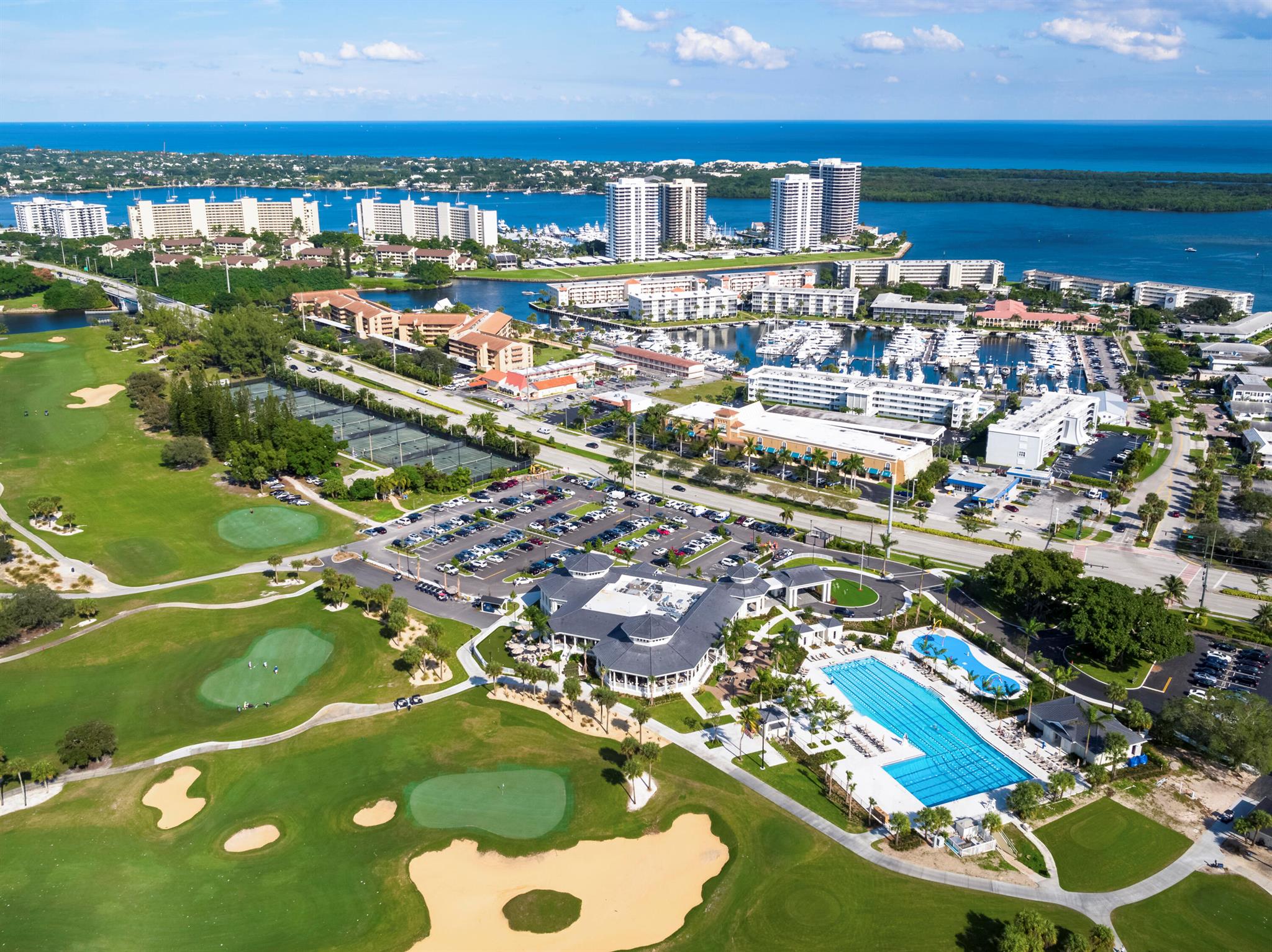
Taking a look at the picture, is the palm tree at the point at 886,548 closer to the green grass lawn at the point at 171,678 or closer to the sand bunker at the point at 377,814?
the green grass lawn at the point at 171,678

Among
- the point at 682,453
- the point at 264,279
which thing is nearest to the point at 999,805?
the point at 682,453

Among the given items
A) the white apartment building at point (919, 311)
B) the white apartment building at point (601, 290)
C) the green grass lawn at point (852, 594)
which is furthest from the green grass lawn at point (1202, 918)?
the white apartment building at point (601, 290)

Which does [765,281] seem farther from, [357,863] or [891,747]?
[357,863]

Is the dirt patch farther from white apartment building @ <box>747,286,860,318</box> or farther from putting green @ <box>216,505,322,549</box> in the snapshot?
white apartment building @ <box>747,286,860,318</box>

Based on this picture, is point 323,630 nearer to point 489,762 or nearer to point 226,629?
point 226,629

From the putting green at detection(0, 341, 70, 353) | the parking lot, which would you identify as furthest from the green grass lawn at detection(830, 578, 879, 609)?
the putting green at detection(0, 341, 70, 353)

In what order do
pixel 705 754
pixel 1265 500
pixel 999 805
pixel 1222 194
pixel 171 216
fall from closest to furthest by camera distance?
pixel 999 805, pixel 705 754, pixel 1265 500, pixel 171 216, pixel 1222 194
